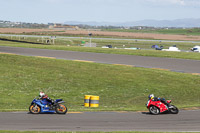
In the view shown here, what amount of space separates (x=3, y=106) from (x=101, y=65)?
65.0 ft

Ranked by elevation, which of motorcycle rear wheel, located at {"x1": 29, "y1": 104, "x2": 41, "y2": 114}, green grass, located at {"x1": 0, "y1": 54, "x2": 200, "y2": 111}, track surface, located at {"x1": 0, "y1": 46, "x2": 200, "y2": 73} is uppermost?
motorcycle rear wheel, located at {"x1": 29, "y1": 104, "x2": 41, "y2": 114}

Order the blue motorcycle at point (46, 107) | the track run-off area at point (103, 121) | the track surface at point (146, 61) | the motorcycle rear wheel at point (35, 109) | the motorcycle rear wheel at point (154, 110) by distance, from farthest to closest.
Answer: the track surface at point (146, 61)
the motorcycle rear wheel at point (154, 110)
the motorcycle rear wheel at point (35, 109)
the blue motorcycle at point (46, 107)
the track run-off area at point (103, 121)

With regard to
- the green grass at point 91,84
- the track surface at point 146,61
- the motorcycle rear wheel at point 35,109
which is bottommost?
the green grass at point 91,84

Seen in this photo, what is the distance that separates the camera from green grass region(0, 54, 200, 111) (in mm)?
26266

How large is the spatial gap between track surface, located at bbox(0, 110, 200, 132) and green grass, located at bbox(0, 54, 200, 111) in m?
4.05

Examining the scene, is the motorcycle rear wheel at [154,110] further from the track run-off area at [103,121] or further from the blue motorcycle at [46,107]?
the blue motorcycle at [46,107]

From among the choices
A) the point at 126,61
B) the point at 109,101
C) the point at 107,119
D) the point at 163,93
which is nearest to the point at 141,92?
the point at 163,93

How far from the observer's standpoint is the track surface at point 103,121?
15.5 metres

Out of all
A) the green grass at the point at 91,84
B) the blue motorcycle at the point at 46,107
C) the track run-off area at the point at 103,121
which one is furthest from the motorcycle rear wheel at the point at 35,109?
the green grass at the point at 91,84

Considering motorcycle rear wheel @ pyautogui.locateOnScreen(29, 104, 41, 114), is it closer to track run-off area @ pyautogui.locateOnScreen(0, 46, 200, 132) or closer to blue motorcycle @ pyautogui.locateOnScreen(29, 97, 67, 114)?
blue motorcycle @ pyautogui.locateOnScreen(29, 97, 67, 114)

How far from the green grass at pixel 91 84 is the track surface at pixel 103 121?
4.05 meters

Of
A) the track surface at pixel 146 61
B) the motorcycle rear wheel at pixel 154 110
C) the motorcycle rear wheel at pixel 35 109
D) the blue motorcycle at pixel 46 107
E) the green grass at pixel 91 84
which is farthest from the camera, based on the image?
the track surface at pixel 146 61

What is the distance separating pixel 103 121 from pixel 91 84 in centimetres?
1485

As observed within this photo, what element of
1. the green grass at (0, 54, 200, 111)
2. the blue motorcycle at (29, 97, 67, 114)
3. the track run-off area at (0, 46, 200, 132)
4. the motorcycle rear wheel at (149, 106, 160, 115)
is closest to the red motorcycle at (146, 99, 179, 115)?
the motorcycle rear wheel at (149, 106, 160, 115)
